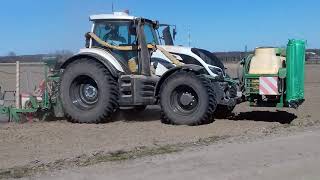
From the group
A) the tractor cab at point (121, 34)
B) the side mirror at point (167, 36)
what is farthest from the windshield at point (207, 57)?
the tractor cab at point (121, 34)

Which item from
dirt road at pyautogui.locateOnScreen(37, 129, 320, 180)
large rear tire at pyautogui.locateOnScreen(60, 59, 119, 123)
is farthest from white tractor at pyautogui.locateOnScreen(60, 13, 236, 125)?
dirt road at pyautogui.locateOnScreen(37, 129, 320, 180)

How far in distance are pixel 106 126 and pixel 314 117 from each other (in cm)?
521

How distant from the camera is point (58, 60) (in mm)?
14508

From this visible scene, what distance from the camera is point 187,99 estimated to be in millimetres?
12703

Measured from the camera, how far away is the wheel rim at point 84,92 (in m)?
13.6

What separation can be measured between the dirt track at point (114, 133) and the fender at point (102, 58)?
4.14 feet

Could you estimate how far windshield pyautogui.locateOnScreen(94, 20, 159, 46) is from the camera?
44.7ft

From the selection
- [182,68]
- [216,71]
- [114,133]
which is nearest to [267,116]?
[216,71]

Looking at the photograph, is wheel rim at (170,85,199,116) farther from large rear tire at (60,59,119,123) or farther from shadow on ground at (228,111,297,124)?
shadow on ground at (228,111,297,124)

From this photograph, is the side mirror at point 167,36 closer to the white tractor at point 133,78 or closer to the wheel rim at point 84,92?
the white tractor at point 133,78

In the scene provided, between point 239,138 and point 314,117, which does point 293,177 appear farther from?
point 314,117

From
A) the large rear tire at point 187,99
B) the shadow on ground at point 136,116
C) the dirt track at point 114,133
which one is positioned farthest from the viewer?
the shadow on ground at point 136,116

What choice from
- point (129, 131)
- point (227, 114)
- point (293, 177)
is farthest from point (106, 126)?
point (293, 177)

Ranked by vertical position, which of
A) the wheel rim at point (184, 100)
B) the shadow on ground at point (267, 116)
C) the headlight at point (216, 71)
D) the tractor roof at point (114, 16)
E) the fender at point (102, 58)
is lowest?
the shadow on ground at point (267, 116)
